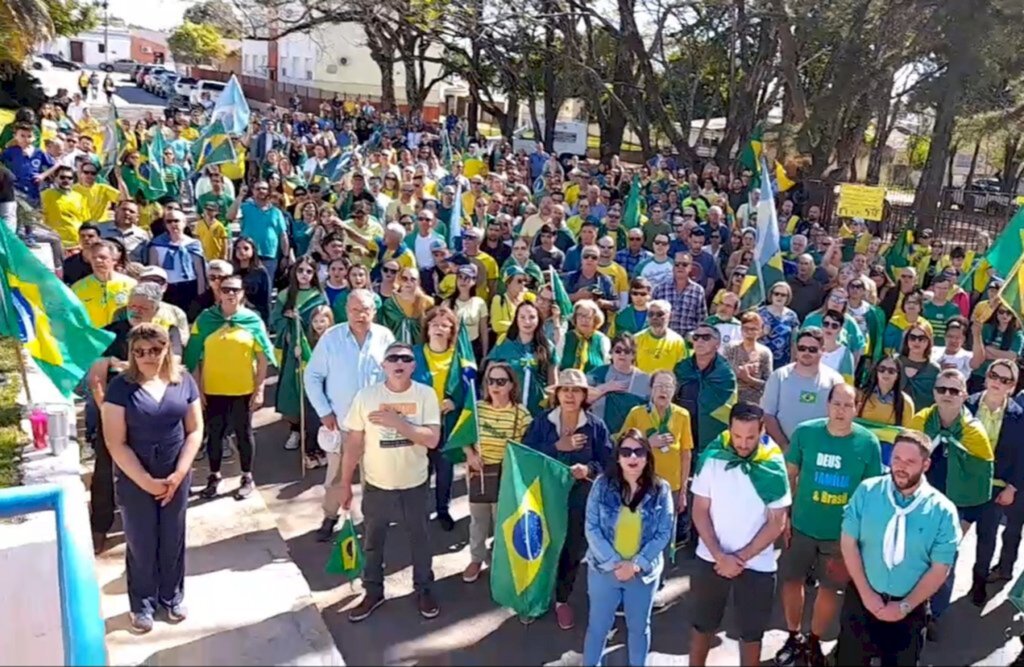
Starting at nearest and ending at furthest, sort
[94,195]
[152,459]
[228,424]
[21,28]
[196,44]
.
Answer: [152,459], [228,424], [94,195], [21,28], [196,44]

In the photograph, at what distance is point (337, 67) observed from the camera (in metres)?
62.5

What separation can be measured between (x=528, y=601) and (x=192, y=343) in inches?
109

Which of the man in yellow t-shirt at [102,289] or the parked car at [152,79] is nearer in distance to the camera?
the man in yellow t-shirt at [102,289]

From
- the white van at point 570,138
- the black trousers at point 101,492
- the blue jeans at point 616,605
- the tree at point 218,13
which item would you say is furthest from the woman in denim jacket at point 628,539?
the white van at point 570,138

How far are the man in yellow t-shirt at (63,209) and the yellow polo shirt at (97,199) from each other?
0.22m

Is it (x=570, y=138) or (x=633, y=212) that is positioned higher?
(x=570, y=138)

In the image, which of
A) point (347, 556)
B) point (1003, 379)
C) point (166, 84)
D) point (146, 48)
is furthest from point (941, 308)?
point (146, 48)

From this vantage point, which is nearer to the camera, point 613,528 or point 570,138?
point 613,528

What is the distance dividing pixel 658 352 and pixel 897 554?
2.74 meters

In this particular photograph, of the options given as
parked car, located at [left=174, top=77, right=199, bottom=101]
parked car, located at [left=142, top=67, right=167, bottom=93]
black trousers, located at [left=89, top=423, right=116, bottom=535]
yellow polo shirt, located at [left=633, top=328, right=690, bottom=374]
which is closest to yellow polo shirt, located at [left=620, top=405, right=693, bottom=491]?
yellow polo shirt, located at [left=633, top=328, right=690, bottom=374]

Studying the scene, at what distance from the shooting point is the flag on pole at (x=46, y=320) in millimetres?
5895

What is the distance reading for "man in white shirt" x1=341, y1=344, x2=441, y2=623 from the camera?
5262 millimetres

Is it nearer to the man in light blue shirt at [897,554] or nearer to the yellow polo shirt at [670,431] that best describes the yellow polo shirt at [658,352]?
the yellow polo shirt at [670,431]

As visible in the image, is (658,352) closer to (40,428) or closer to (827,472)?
(827,472)
